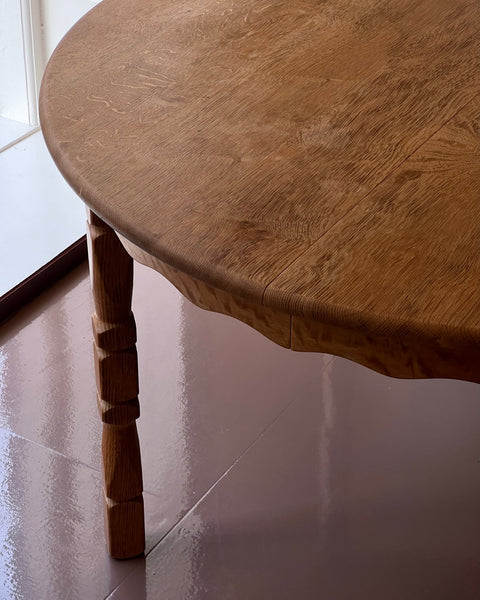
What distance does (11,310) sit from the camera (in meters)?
2.21

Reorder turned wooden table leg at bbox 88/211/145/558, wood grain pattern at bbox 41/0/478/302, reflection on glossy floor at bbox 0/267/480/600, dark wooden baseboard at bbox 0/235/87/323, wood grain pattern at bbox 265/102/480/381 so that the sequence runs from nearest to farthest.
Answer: wood grain pattern at bbox 265/102/480/381 < wood grain pattern at bbox 41/0/478/302 < turned wooden table leg at bbox 88/211/145/558 < reflection on glossy floor at bbox 0/267/480/600 < dark wooden baseboard at bbox 0/235/87/323

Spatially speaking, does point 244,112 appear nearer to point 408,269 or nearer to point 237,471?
point 408,269

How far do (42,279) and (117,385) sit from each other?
35.6 inches

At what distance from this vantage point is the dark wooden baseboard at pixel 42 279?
7.20ft

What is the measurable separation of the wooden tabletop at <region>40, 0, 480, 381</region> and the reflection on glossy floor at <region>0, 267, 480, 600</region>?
29.5 inches

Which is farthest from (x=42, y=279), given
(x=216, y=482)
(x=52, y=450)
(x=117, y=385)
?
(x=117, y=385)

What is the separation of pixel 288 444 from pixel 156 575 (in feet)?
1.33

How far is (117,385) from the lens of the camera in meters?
1.44

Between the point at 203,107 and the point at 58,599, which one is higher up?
the point at 203,107

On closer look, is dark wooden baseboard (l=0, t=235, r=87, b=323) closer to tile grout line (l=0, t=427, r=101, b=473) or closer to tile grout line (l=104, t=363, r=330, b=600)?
tile grout line (l=0, t=427, r=101, b=473)

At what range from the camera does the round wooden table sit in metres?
0.97

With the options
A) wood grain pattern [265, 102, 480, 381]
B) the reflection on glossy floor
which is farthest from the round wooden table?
the reflection on glossy floor

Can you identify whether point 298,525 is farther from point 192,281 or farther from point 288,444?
point 192,281

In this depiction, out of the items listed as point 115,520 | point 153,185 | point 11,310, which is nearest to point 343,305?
point 153,185
